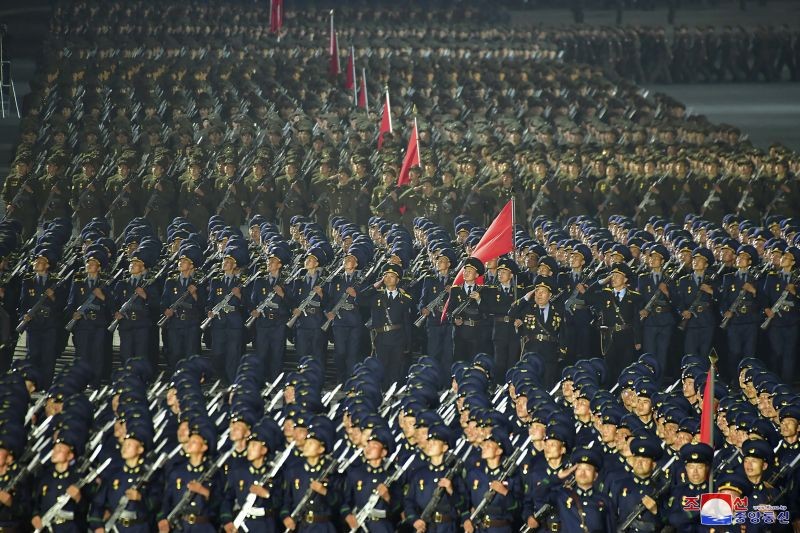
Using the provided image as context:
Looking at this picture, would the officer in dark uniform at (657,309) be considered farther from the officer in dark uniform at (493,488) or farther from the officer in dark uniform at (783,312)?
the officer in dark uniform at (493,488)

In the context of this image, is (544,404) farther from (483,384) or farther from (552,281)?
(552,281)

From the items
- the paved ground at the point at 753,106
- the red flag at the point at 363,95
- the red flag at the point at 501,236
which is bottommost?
the paved ground at the point at 753,106

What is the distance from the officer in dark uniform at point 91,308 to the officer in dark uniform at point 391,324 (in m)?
3.16

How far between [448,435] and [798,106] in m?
36.4

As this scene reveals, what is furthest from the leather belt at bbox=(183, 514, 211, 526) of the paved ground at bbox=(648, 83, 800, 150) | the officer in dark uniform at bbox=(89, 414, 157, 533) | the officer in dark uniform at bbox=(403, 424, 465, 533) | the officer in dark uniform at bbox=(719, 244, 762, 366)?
the paved ground at bbox=(648, 83, 800, 150)

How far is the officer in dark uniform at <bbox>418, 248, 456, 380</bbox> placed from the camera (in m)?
21.4

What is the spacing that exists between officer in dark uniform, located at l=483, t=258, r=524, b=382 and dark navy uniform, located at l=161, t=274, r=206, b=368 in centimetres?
343

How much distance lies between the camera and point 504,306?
69.7ft

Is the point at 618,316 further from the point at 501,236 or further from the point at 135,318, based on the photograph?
the point at 135,318

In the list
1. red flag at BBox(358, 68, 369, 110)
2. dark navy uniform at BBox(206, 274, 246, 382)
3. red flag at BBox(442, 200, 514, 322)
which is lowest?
dark navy uniform at BBox(206, 274, 246, 382)

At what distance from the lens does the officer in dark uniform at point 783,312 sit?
21.5m

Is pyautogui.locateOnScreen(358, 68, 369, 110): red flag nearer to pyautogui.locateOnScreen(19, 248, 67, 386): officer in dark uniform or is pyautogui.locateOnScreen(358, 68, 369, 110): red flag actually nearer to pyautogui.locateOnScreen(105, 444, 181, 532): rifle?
pyautogui.locateOnScreen(19, 248, 67, 386): officer in dark uniform

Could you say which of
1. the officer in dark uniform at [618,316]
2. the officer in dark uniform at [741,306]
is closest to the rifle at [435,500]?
the officer in dark uniform at [618,316]

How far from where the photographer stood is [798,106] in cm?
4959
